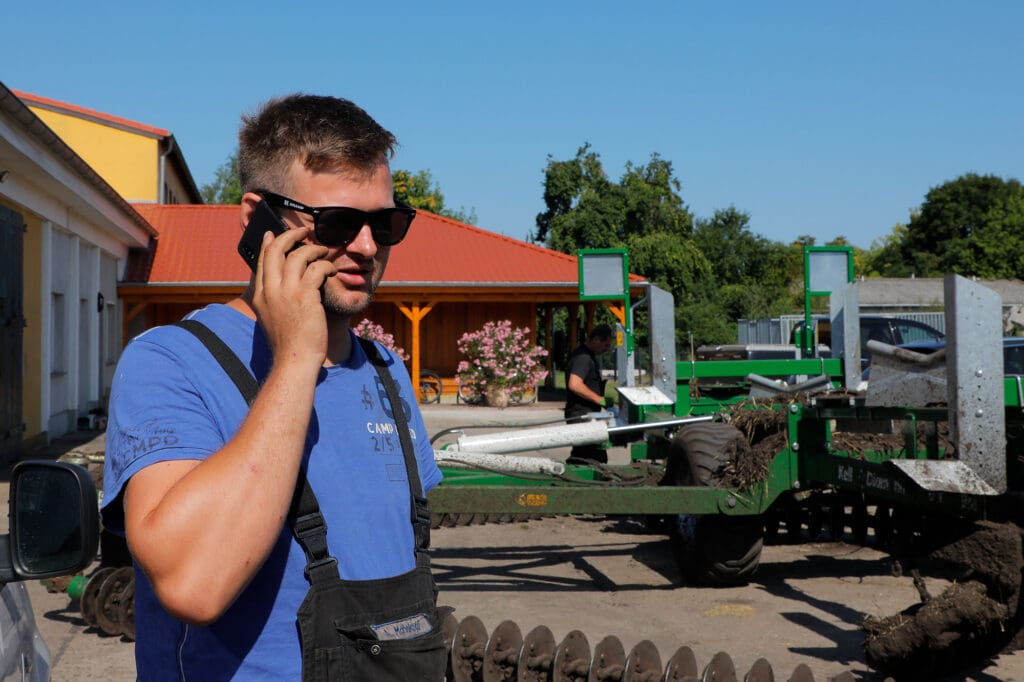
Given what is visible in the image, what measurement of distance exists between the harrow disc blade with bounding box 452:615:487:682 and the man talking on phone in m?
3.04

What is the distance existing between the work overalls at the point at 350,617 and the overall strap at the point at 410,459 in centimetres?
8

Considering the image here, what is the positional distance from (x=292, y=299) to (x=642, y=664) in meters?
3.30

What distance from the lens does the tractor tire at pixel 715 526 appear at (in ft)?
22.1

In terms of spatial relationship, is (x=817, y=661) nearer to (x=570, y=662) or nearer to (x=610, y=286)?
(x=570, y=662)

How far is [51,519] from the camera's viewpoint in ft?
5.94

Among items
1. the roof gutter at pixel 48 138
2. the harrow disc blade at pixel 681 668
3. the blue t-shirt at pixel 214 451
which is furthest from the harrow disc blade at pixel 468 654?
the roof gutter at pixel 48 138

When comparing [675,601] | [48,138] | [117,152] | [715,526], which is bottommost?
[675,601]

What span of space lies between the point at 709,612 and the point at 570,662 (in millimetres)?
2124

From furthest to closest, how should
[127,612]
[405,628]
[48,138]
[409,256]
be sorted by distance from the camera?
1. [409,256]
2. [48,138]
3. [127,612]
4. [405,628]

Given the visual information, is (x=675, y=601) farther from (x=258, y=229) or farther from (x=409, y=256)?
(x=409, y=256)

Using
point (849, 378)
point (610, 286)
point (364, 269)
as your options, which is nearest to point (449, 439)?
point (610, 286)

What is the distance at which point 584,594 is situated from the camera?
704 cm

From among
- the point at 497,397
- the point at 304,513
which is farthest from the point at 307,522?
the point at 497,397

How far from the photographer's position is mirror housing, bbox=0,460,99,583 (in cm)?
178
